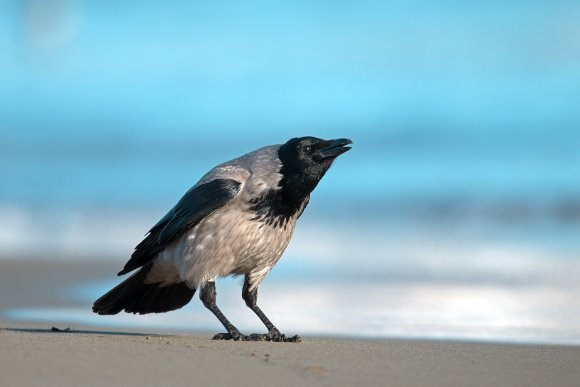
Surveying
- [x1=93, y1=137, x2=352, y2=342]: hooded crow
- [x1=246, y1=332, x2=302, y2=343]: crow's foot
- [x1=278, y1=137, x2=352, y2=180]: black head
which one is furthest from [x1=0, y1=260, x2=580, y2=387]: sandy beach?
[x1=278, y1=137, x2=352, y2=180]: black head

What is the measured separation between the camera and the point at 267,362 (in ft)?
21.6

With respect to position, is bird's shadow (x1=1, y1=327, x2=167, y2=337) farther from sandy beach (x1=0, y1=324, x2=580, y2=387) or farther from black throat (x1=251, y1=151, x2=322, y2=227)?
black throat (x1=251, y1=151, x2=322, y2=227)

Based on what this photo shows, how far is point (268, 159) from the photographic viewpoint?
8773 millimetres

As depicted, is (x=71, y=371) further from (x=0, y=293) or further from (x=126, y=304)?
(x=0, y=293)

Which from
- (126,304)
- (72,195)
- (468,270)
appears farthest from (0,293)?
(72,195)

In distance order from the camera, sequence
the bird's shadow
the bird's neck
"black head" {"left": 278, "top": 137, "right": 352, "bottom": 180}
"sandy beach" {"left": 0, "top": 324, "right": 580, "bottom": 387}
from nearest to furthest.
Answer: "sandy beach" {"left": 0, "top": 324, "right": 580, "bottom": 387} → the bird's shadow → the bird's neck → "black head" {"left": 278, "top": 137, "right": 352, "bottom": 180}

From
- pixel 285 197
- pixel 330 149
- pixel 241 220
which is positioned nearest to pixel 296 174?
pixel 285 197

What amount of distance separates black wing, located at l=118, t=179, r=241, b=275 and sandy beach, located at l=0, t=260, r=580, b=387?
705mm

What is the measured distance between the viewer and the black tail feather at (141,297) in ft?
30.4

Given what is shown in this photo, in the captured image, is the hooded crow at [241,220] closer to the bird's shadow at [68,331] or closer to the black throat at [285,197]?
the black throat at [285,197]

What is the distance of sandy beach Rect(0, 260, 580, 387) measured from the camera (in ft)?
19.6

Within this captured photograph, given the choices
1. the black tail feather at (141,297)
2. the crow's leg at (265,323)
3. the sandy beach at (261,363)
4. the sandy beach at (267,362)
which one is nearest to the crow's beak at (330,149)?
the crow's leg at (265,323)

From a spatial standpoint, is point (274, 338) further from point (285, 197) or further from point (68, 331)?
point (68, 331)

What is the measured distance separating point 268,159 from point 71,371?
3099 millimetres
